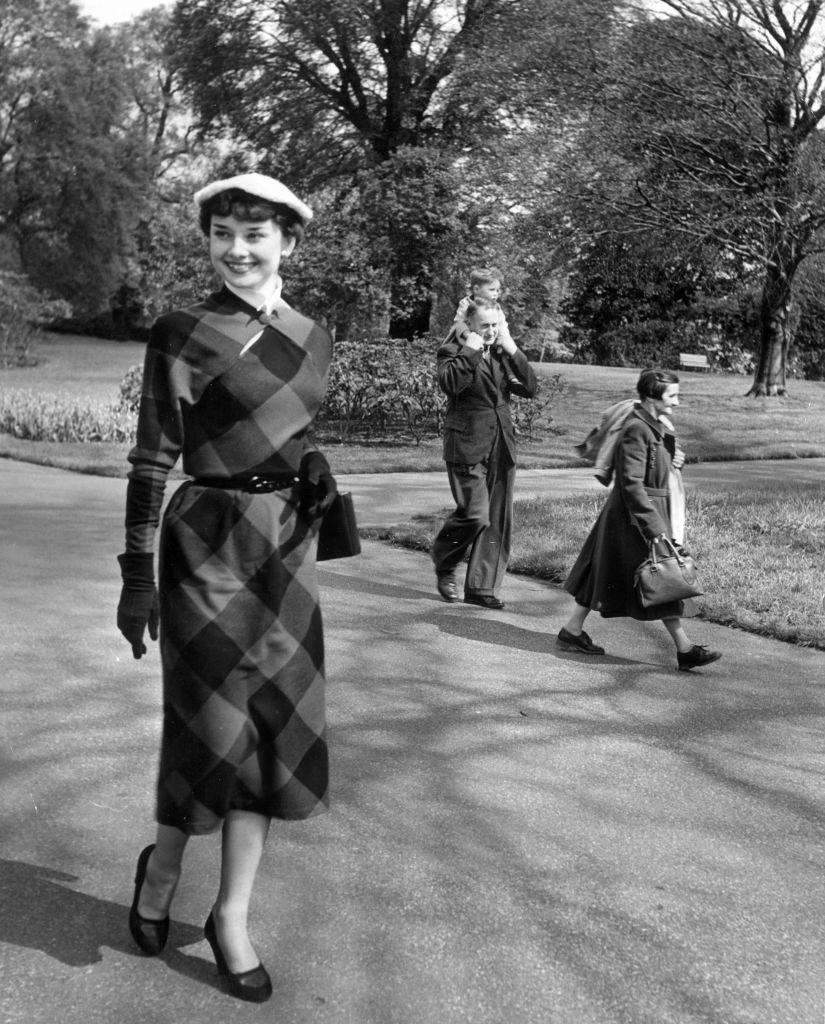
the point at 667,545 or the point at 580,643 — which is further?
the point at 580,643

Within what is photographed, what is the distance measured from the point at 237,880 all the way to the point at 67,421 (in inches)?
620

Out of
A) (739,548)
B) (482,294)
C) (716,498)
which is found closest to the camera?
(482,294)

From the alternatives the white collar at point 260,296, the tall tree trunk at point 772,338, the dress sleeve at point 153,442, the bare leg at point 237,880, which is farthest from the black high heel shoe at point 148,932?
the tall tree trunk at point 772,338

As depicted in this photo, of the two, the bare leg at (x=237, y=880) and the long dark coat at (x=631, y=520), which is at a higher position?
the long dark coat at (x=631, y=520)

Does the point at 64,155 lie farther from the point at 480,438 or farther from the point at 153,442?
the point at 153,442

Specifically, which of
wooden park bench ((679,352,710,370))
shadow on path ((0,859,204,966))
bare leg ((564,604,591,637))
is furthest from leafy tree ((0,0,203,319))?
shadow on path ((0,859,204,966))

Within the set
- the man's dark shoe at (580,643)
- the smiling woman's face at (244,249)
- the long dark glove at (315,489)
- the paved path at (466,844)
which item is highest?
the smiling woman's face at (244,249)

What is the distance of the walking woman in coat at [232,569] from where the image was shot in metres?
2.99

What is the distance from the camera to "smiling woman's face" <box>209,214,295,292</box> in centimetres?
307

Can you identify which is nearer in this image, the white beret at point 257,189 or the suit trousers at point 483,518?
the white beret at point 257,189

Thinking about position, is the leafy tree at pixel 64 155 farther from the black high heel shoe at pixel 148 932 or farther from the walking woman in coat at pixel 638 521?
the black high heel shoe at pixel 148 932

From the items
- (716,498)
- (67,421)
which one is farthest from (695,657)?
(67,421)

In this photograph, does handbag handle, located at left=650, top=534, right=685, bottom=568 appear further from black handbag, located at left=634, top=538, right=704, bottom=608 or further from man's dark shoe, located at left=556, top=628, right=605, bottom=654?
man's dark shoe, located at left=556, top=628, right=605, bottom=654

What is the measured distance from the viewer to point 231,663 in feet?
9.79
